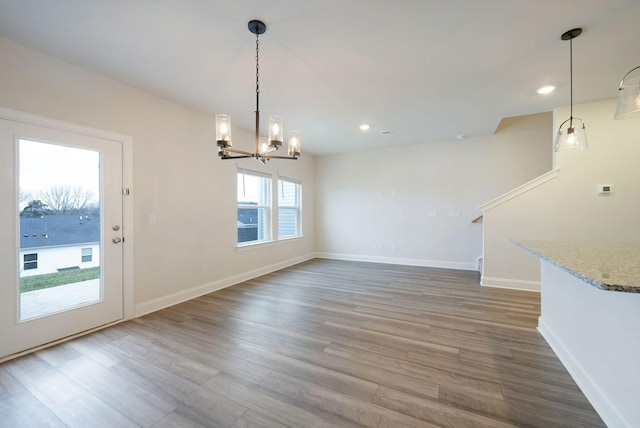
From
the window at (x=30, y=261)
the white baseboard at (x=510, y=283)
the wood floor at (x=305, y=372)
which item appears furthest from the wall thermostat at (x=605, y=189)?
the window at (x=30, y=261)

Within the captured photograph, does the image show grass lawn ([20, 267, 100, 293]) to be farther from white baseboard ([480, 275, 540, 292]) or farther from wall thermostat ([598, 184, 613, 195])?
Result: wall thermostat ([598, 184, 613, 195])

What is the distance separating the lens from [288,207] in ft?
19.8

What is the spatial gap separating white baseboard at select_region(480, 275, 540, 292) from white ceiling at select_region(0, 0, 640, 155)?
2.59m

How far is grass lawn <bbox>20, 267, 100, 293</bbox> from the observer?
7.76 feet

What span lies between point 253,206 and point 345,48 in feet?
10.8

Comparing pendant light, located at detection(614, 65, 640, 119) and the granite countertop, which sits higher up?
pendant light, located at detection(614, 65, 640, 119)

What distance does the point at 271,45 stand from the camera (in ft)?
7.57

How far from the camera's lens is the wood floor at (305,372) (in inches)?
62.4

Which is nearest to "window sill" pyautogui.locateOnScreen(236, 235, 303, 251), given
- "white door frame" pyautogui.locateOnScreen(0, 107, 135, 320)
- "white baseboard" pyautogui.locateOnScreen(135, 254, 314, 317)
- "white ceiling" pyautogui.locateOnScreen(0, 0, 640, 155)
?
"white baseboard" pyautogui.locateOnScreen(135, 254, 314, 317)

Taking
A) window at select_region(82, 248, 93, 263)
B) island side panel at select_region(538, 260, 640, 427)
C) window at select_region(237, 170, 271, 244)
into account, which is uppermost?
window at select_region(237, 170, 271, 244)

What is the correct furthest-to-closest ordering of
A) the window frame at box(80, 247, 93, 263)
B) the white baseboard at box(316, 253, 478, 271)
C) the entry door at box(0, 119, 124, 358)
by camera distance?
the white baseboard at box(316, 253, 478, 271), the window frame at box(80, 247, 93, 263), the entry door at box(0, 119, 124, 358)

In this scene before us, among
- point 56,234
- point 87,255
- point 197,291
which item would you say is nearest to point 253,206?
point 197,291

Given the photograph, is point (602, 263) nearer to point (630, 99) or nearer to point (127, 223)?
point (630, 99)

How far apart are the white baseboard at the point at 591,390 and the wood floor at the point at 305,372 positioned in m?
0.06
